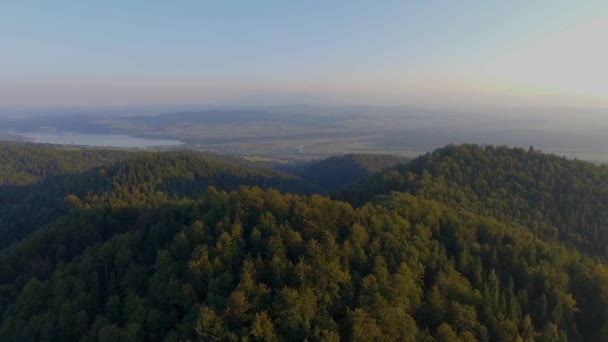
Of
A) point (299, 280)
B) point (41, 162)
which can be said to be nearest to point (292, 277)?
point (299, 280)

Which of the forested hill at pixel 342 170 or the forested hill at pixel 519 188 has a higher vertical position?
the forested hill at pixel 519 188

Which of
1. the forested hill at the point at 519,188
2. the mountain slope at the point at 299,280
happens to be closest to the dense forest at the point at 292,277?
the mountain slope at the point at 299,280

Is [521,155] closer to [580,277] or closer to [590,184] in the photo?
[590,184]

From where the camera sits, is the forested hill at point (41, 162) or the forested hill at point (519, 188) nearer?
the forested hill at point (519, 188)

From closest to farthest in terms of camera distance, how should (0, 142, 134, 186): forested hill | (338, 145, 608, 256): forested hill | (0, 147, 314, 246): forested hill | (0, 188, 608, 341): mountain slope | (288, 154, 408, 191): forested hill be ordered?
(0, 188, 608, 341): mountain slope, (338, 145, 608, 256): forested hill, (0, 147, 314, 246): forested hill, (288, 154, 408, 191): forested hill, (0, 142, 134, 186): forested hill

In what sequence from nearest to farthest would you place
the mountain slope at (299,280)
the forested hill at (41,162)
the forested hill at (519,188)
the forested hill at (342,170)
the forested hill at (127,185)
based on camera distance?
the mountain slope at (299,280) < the forested hill at (519,188) < the forested hill at (127,185) < the forested hill at (342,170) < the forested hill at (41,162)

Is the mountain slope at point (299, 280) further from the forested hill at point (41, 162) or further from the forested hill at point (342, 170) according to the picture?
the forested hill at point (41, 162)

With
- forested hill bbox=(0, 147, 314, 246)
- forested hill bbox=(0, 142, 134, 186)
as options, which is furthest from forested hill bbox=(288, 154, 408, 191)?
forested hill bbox=(0, 142, 134, 186)

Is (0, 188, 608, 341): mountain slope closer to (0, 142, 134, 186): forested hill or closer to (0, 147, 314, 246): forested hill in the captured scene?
(0, 147, 314, 246): forested hill
